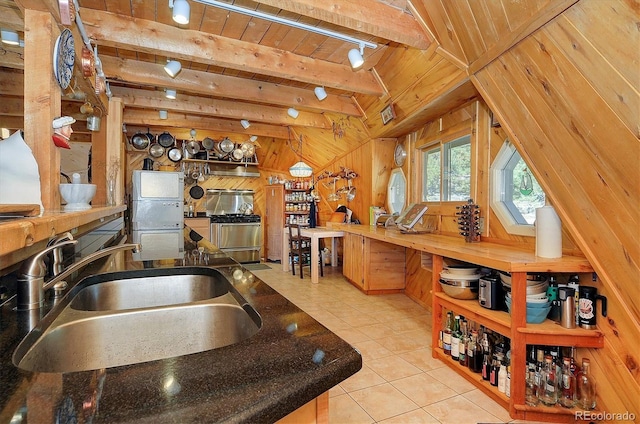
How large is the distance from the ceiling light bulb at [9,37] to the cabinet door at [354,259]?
374cm

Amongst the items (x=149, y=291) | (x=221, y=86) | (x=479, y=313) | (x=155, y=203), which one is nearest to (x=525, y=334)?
(x=479, y=313)

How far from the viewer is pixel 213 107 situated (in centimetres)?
447

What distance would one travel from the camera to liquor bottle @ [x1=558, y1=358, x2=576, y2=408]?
184 centimetres

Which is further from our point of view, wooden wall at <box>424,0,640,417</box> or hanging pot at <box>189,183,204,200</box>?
hanging pot at <box>189,183,204,200</box>

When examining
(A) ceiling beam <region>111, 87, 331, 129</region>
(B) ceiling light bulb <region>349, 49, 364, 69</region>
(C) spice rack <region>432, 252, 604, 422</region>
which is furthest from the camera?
(A) ceiling beam <region>111, 87, 331, 129</region>

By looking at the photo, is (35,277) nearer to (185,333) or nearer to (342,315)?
(185,333)

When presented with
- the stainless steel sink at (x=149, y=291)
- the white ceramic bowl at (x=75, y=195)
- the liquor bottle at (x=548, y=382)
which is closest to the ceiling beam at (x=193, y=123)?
the white ceramic bowl at (x=75, y=195)

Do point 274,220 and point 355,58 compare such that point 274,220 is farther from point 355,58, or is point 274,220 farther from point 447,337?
point 447,337

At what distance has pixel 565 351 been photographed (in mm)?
2002

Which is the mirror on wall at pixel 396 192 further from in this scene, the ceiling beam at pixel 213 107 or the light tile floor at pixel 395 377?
the ceiling beam at pixel 213 107

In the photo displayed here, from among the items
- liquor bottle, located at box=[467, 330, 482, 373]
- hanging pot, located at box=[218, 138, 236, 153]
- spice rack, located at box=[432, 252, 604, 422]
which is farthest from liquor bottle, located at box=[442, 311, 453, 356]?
hanging pot, located at box=[218, 138, 236, 153]

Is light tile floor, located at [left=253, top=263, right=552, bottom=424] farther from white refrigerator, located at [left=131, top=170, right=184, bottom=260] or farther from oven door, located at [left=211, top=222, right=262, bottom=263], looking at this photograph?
oven door, located at [left=211, top=222, right=262, bottom=263]

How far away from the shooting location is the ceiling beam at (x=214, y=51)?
2471 millimetres

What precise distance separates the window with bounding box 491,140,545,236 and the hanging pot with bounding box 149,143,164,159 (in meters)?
5.98
